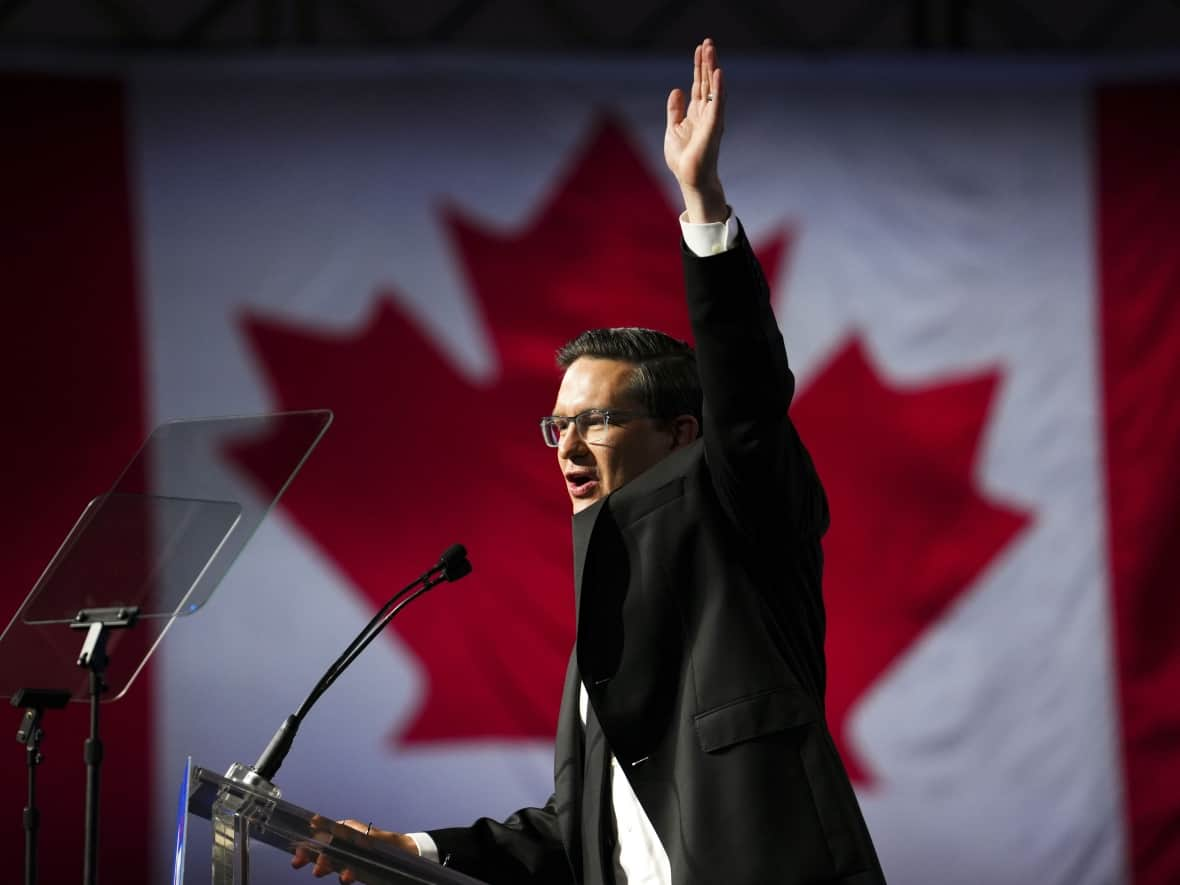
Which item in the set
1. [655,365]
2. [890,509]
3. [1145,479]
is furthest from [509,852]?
[1145,479]

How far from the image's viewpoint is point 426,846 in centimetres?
177

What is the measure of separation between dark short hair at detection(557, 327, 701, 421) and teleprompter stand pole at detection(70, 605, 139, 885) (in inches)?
28.1

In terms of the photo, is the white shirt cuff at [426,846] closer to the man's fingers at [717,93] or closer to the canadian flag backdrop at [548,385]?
the man's fingers at [717,93]

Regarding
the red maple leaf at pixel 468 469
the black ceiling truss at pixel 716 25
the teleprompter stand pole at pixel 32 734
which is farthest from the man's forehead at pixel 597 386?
the black ceiling truss at pixel 716 25

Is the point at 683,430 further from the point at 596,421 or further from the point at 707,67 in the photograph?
the point at 707,67

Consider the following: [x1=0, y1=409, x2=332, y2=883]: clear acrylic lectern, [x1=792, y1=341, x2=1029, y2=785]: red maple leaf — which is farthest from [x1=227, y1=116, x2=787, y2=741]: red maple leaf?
[x1=0, y1=409, x2=332, y2=883]: clear acrylic lectern

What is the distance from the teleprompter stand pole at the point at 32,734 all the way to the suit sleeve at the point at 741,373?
971 mm

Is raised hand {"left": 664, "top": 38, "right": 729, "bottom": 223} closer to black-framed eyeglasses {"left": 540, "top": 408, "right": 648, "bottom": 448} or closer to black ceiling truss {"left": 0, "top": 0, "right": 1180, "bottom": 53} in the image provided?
black-framed eyeglasses {"left": 540, "top": 408, "right": 648, "bottom": 448}

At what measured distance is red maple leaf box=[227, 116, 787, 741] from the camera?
3.63 metres

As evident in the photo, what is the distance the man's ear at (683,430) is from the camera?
6.07ft

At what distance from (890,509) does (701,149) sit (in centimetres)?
244

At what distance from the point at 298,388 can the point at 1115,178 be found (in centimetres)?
225

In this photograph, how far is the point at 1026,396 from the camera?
12.3ft

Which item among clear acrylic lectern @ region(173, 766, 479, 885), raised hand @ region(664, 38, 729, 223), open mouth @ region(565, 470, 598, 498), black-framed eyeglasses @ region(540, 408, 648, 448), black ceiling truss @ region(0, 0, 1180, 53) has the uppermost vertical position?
black ceiling truss @ region(0, 0, 1180, 53)
